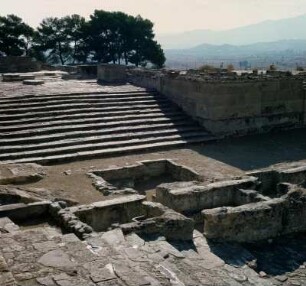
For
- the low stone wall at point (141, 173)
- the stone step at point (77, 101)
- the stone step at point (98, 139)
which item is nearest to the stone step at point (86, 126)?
the stone step at point (98, 139)

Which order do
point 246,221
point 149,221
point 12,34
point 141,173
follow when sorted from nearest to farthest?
1. point 149,221
2. point 246,221
3. point 141,173
4. point 12,34

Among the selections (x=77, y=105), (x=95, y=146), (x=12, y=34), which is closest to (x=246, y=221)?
(x=95, y=146)

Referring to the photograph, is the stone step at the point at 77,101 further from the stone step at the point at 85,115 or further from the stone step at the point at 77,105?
the stone step at the point at 85,115

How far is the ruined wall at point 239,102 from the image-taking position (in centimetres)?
1786

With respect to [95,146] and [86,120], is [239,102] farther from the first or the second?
[95,146]

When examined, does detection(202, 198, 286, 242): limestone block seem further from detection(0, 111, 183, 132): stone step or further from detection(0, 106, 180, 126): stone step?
detection(0, 106, 180, 126): stone step

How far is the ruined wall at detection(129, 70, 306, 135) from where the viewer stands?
1786 centimetres

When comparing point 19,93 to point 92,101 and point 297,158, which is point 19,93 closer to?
point 92,101

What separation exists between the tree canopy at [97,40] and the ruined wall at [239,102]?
22826mm

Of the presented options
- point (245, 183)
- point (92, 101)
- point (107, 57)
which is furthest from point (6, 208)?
point (107, 57)

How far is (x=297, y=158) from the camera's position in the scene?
15.3m

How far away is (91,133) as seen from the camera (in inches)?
634

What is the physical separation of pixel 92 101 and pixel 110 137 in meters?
2.97

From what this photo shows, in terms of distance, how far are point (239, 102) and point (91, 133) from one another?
6.05 meters
